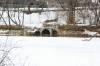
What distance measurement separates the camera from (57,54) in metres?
9.77

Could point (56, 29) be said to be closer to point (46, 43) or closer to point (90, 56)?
point (46, 43)

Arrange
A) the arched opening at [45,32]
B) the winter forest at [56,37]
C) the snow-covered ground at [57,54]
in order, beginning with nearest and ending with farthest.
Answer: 1. the snow-covered ground at [57,54]
2. the winter forest at [56,37]
3. the arched opening at [45,32]

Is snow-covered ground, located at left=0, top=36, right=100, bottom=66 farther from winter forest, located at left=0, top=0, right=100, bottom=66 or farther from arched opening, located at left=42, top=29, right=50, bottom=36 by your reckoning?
arched opening, located at left=42, top=29, right=50, bottom=36

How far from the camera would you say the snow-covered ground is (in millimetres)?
8328

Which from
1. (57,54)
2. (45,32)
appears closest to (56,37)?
(45,32)

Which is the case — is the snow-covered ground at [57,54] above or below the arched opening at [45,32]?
below

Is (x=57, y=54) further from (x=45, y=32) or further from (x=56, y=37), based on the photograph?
(x=45, y=32)

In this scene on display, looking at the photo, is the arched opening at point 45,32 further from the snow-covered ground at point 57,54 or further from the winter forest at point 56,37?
the snow-covered ground at point 57,54

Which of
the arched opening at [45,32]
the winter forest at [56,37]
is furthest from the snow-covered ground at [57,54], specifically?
the arched opening at [45,32]

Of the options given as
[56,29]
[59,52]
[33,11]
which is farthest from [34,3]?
[59,52]

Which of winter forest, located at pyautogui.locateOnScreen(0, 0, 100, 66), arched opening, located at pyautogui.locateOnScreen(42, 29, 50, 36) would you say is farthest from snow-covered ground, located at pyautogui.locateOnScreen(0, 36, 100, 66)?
arched opening, located at pyautogui.locateOnScreen(42, 29, 50, 36)

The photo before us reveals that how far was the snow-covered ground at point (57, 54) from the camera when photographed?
8328mm

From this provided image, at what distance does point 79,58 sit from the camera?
29.8 feet

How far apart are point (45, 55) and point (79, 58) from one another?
3.22ft
